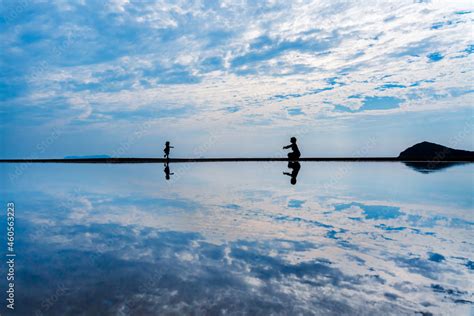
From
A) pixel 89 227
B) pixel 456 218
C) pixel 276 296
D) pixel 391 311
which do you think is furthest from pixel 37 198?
pixel 456 218

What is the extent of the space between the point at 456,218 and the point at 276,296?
5.42 metres

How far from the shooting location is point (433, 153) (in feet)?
110

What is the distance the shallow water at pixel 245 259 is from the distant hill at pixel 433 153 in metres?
28.8

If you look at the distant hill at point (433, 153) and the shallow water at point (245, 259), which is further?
the distant hill at point (433, 153)

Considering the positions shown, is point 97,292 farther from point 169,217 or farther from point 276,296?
point 169,217

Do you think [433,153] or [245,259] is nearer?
[245,259]

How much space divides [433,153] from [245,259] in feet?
116

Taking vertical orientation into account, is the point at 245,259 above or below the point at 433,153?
below

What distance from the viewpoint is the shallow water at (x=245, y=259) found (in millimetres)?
3096

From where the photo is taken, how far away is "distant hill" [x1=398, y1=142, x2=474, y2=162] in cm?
3362

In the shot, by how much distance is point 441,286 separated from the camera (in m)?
3.44

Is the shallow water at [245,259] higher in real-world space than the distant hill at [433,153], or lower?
lower

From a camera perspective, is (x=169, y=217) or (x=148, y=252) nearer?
(x=148, y=252)

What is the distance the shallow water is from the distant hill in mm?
28777
